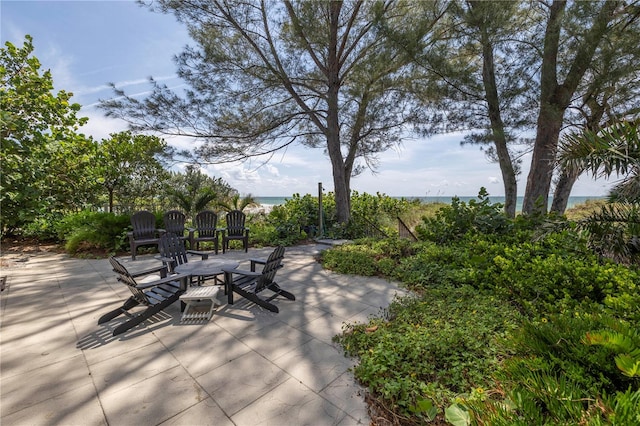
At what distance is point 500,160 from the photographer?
20.3 feet

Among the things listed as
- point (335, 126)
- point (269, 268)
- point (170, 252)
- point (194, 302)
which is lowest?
point (194, 302)

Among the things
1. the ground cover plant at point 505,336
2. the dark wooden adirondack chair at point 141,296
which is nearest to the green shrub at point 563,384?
the ground cover plant at point 505,336

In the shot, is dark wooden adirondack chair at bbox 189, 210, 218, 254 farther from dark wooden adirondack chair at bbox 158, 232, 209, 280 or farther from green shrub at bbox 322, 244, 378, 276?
green shrub at bbox 322, 244, 378, 276

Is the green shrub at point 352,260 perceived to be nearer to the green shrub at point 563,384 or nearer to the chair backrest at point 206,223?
the chair backrest at point 206,223

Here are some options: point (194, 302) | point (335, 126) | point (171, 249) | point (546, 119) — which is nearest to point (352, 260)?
point (194, 302)

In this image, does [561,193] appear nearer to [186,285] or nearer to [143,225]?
[186,285]

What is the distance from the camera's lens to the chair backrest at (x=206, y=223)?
20.5 feet

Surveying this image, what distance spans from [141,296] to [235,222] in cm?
385

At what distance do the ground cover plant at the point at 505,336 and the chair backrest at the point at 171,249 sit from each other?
8.06ft

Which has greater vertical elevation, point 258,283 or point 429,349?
→ point 258,283

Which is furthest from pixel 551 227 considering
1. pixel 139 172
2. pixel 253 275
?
pixel 139 172

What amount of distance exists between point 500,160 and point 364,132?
3630mm

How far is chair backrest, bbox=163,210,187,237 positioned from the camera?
5918 mm

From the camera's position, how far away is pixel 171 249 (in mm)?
3660
